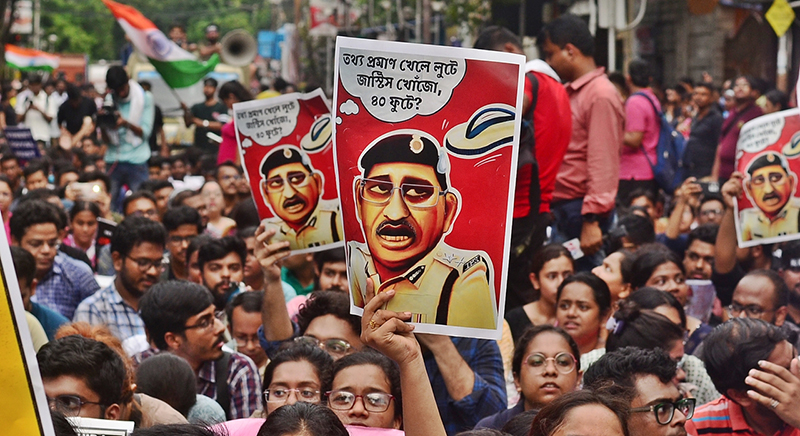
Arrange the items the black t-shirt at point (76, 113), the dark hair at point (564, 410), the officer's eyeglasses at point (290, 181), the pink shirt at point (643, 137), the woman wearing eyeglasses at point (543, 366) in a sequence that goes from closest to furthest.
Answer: the dark hair at point (564, 410), the woman wearing eyeglasses at point (543, 366), the officer's eyeglasses at point (290, 181), the pink shirt at point (643, 137), the black t-shirt at point (76, 113)

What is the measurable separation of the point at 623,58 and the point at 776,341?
768 inches

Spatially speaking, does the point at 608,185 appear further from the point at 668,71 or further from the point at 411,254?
the point at 668,71

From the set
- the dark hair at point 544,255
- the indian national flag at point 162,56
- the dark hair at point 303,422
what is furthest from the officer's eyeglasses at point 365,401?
the indian national flag at point 162,56

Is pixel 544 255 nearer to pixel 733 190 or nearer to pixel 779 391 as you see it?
pixel 733 190

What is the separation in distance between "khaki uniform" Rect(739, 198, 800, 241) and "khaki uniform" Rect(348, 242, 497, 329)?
3.41 m

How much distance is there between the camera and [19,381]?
220 cm

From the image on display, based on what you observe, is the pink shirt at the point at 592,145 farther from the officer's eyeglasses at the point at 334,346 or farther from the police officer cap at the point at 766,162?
the officer's eyeglasses at the point at 334,346

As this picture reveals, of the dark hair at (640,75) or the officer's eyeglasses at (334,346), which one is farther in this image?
the dark hair at (640,75)

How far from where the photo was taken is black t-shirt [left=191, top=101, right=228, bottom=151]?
15195 mm

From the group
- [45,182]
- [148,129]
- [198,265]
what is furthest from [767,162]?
[148,129]

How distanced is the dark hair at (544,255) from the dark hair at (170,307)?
1.84m

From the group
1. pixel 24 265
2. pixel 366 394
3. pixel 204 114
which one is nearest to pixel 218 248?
pixel 24 265

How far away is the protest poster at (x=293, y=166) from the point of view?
5.67 meters

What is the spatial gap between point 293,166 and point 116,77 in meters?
8.34
